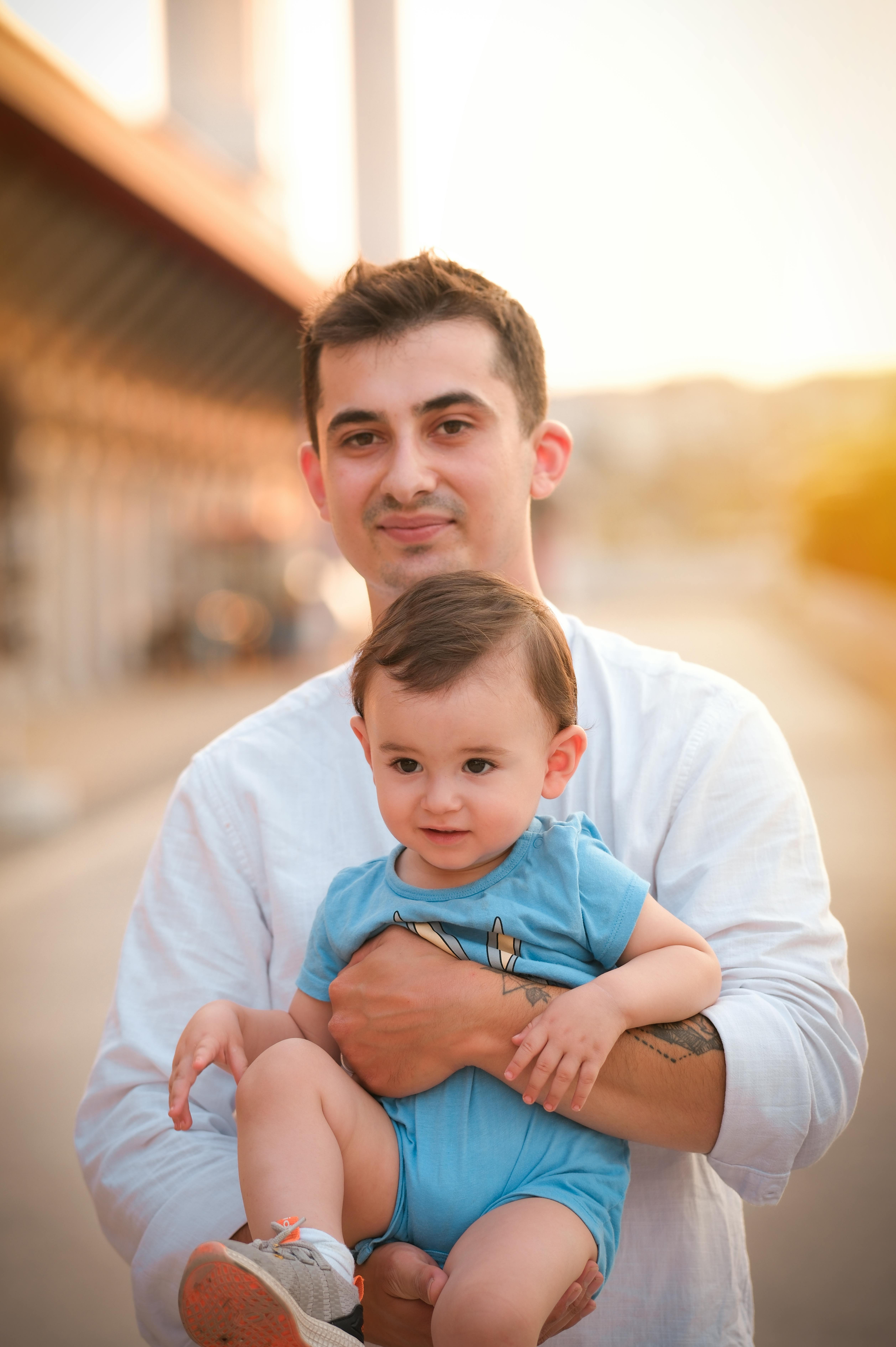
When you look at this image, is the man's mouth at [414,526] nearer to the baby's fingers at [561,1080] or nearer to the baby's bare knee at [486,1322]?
the baby's fingers at [561,1080]

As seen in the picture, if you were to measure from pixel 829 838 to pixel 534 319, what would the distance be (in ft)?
18.7

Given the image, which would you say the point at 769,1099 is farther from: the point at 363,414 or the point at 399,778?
the point at 363,414

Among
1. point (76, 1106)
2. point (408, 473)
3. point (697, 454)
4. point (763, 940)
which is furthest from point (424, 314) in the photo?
point (697, 454)

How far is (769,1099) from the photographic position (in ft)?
4.93

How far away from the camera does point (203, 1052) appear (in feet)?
4.94

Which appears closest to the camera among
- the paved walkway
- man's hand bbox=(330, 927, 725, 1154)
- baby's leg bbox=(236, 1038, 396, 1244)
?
baby's leg bbox=(236, 1038, 396, 1244)

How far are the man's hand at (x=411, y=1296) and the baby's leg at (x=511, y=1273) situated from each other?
3 centimetres

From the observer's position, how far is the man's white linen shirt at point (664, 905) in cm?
158

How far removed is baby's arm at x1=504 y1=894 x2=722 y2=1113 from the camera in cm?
142

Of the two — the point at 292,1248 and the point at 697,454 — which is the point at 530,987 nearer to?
the point at 292,1248

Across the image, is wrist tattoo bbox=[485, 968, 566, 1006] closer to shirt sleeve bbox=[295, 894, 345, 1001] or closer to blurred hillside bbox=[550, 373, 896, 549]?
shirt sleeve bbox=[295, 894, 345, 1001]

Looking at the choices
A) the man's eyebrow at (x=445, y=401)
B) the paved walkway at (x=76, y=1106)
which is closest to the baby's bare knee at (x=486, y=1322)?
the man's eyebrow at (x=445, y=401)

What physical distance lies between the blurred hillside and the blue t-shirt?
66.3 meters

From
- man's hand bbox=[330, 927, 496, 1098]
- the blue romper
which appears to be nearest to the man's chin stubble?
the blue romper
